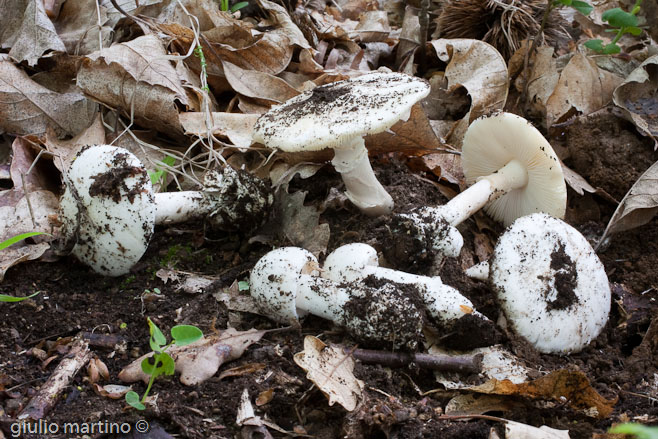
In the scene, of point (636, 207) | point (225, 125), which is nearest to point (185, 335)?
point (225, 125)

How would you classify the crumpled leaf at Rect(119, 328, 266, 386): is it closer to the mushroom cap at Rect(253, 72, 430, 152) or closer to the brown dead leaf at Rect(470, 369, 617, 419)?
the mushroom cap at Rect(253, 72, 430, 152)

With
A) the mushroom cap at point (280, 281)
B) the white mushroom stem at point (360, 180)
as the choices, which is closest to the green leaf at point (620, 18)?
the white mushroom stem at point (360, 180)

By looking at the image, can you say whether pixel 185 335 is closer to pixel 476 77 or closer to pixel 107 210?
pixel 107 210

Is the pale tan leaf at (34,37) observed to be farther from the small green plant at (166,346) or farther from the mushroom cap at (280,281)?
the small green plant at (166,346)

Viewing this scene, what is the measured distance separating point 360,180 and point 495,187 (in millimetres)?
773

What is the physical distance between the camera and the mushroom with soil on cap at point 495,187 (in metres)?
2.94

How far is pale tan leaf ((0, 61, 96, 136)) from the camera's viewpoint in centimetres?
361

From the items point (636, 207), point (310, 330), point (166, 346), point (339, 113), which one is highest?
point (339, 113)

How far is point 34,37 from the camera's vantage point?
153 inches

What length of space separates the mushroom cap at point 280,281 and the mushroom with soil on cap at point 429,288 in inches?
5.1

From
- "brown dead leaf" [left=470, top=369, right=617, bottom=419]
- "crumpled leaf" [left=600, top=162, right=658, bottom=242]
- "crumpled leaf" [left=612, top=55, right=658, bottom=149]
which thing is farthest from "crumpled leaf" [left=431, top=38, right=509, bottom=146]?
"brown dead leaf" [left=470, top=369, right=617, bottom=419]

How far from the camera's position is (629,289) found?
3.04 m

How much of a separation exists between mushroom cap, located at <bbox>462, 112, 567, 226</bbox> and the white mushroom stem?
0.62 m

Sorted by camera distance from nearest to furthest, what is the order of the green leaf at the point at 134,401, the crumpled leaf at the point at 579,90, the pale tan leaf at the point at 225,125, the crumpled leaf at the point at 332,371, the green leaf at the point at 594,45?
the green leaf at the point at 134,401 < the crumpled leaf at the point at 332,371 < the pale tan leaf at the point at 225,125 < the green leaf at the point at 594,45 < the crumpled leaf at the point at 579,90
